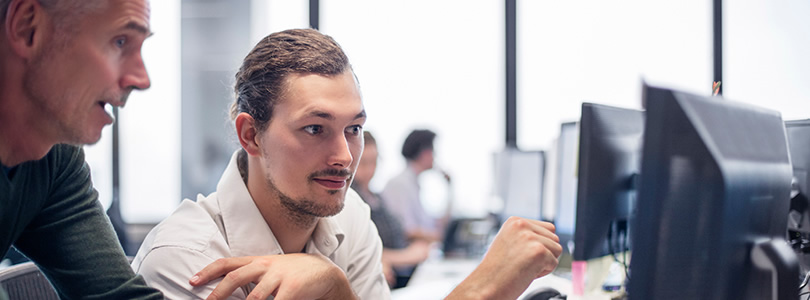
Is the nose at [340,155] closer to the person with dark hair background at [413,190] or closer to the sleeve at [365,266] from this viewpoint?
the sleeve at [365,266]

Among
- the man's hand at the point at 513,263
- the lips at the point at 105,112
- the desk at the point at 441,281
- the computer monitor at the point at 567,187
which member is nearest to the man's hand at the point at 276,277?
the man's hand at the point at 513,263

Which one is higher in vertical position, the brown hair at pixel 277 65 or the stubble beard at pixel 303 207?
the brown hair at pixel 277 65

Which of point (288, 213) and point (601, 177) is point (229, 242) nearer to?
point (288, 213)

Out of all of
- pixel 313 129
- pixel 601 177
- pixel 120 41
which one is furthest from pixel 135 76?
pixel 601 177

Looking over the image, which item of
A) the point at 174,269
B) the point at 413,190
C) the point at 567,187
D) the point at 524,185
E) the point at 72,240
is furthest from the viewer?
the point at 413,190

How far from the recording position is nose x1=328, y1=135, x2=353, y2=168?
1.22 metres

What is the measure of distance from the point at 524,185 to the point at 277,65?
2150 mm

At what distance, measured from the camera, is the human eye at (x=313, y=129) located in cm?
123

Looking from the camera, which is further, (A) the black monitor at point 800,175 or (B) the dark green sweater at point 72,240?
(A) the black monitor at point 800,175

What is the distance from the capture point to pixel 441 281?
2215 millimetres

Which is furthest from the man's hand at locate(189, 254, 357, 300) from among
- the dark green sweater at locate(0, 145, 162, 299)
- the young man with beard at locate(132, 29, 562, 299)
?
the dark green sweater at locate(0, 145, 162, 299)

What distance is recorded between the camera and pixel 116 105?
0.81 m

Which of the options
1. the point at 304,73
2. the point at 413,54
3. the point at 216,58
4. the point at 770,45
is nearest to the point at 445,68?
the point at 413,54

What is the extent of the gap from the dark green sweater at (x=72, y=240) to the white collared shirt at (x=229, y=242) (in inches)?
3.1
